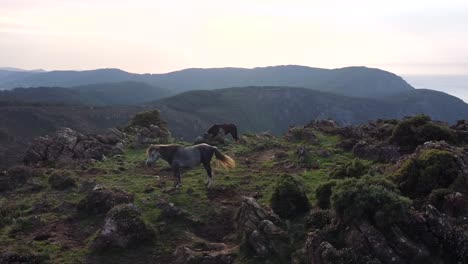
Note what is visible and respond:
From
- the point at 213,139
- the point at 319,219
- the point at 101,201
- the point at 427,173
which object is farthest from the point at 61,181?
the point at 427,173

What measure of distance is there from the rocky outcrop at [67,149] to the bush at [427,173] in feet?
78.4

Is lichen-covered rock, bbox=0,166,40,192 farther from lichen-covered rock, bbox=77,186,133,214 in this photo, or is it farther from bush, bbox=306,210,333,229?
bush, bbox=306,210,333,229

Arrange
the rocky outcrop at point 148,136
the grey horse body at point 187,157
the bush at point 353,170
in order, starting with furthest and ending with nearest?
the rocky outcrop at point 148,136 → the grey horse body at point 187,157 → the bush at point 353,170

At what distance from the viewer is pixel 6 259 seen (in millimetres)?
15484

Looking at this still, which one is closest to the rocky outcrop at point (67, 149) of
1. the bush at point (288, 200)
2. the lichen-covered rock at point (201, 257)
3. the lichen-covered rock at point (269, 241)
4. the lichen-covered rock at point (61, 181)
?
the lichen-covered rock at point (61, 181)

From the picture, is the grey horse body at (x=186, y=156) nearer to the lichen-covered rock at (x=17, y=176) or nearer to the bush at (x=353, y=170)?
the bush at (x=353, y=170)

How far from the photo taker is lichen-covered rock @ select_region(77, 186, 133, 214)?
20.5 meters

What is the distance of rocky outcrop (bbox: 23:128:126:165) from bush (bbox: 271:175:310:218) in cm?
1984

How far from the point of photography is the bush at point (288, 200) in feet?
59.1

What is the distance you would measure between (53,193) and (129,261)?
10177mm

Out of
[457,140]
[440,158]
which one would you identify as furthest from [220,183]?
[457,140]

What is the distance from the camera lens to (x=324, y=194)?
18.1 meters

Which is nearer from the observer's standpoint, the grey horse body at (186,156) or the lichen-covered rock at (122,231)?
the lichen-covered rock at (122,231)

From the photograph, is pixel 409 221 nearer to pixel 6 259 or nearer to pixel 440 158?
pixel 440 158
